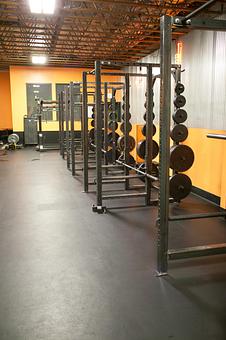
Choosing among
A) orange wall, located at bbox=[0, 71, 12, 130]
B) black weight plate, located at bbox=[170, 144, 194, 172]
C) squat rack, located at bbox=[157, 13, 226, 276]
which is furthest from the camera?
orange wall, located at bbox=[0, 71, 12, 130]

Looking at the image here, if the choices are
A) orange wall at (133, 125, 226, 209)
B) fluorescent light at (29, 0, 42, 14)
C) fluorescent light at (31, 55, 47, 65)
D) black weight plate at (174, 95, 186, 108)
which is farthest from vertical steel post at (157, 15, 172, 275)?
fluorescent light at (31, 55, 47, 65)

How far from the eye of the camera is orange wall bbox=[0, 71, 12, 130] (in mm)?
14836

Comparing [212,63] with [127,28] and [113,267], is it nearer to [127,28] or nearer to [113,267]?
[127,28]

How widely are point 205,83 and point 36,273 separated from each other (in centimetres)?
439

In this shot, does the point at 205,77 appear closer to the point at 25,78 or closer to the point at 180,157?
the point at 180,157

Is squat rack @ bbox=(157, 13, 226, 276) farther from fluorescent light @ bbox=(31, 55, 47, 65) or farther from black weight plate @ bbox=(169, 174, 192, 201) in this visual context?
fluorescent light @ bbox=(31, 55, 47, 65)

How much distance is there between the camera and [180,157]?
15.5ft

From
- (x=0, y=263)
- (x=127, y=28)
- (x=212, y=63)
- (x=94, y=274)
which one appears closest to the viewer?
(x=94, y=274)

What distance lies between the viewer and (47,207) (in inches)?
194

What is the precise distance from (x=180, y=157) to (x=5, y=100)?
40.5 feet

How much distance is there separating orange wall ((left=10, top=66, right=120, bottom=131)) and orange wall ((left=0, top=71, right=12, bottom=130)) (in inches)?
93.5

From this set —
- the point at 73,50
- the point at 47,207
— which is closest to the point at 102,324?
the point at 47,207

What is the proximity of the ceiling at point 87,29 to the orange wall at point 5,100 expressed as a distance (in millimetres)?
4072

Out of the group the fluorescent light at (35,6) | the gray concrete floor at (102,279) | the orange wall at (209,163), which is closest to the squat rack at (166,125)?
→ the gray concrete floor at (102,279)
